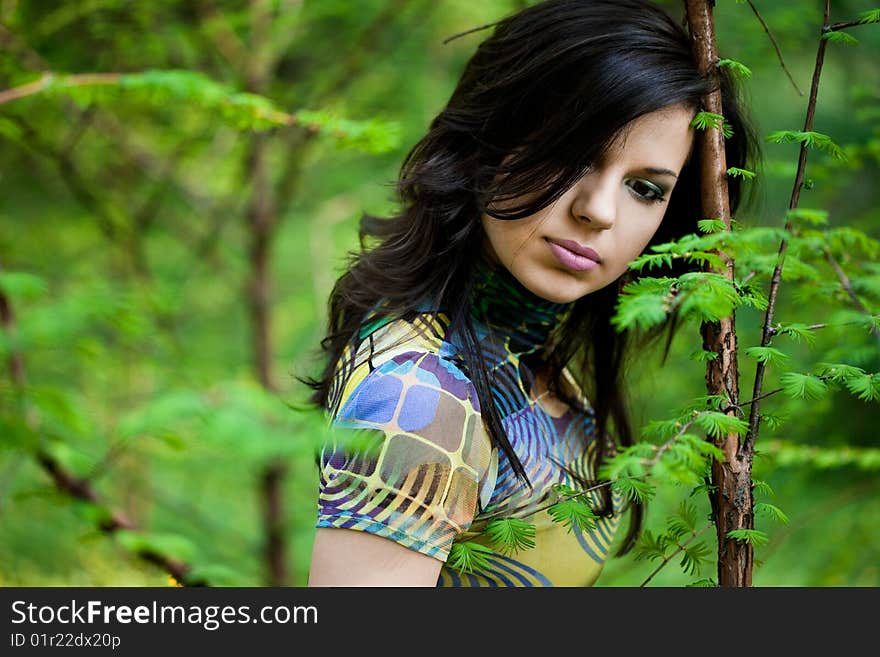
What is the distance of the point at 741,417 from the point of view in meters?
0.95

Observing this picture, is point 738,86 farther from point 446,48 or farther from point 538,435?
point 446,48

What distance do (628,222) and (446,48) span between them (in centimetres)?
242

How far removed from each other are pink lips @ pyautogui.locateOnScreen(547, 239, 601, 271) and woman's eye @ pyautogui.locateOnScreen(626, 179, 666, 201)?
0.31 ft

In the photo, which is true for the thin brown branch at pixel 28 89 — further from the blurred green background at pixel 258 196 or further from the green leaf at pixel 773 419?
the green leaf at pixel 773 419

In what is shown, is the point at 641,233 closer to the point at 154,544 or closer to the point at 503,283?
the point at 503,283

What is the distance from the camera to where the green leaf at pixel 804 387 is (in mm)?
844

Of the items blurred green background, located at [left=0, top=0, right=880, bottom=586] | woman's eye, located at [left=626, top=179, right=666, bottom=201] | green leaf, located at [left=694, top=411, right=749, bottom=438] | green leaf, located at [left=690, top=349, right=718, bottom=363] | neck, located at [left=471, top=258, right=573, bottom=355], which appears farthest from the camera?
blurred green background, located at [left=0, top=0, right=880, bottom=586]

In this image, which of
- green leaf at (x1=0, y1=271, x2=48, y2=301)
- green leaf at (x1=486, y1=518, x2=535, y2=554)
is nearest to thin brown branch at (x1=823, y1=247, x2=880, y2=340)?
green leaf at (x1=486, y1=518, x2=535, y2=554)

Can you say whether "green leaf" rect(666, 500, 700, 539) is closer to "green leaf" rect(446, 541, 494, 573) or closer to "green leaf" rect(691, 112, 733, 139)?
"green leaf" rect(446, 541, 494, 573)

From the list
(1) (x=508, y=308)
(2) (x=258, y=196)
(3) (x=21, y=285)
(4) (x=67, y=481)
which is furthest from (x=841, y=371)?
(2) (x=258, y=196)

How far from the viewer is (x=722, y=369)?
930 millimetres

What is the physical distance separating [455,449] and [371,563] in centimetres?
16

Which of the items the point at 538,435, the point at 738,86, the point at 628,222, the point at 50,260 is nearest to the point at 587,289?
the point at 628,222

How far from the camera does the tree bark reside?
903mm
